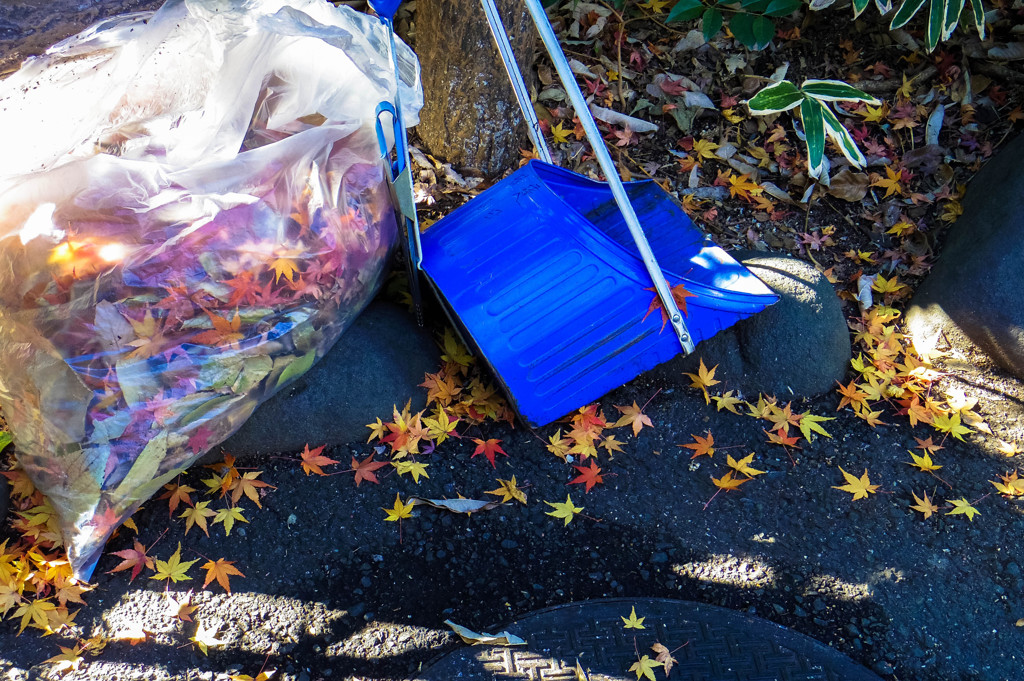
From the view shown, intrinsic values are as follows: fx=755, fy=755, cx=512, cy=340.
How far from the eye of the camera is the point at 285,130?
2045 mm

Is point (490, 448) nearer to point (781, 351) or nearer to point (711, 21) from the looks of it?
point (781, 351)

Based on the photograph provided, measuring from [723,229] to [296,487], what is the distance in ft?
5.84

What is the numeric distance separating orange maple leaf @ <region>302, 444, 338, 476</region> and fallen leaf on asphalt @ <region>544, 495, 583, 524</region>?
24.7 inches

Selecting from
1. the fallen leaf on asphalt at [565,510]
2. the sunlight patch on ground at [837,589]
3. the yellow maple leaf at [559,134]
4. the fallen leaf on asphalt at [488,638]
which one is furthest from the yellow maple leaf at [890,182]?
the fallen leaf on asphalt at [488,638]

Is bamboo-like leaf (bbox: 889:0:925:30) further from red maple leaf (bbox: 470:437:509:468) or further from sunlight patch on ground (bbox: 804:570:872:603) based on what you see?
red maple leaf (bbox: 470:437:509:468)

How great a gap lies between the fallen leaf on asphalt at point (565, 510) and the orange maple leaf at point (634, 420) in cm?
30

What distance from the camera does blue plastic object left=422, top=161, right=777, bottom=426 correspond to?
2045 mm

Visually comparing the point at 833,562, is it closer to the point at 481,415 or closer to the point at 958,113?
the point at 481,415

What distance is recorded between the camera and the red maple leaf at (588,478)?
210 centimetres

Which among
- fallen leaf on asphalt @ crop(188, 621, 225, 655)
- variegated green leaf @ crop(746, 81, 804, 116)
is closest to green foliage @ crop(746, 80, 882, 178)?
variegated green leaf @ crop(746, 81, 804, 116)

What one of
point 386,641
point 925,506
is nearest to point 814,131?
point 925,506

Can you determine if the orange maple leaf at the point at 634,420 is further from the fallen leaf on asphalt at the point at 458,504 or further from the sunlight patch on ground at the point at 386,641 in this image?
the sunlight patch on ground at the point at 386,641

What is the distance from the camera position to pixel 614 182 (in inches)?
78.2

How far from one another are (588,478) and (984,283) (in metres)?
1.48
